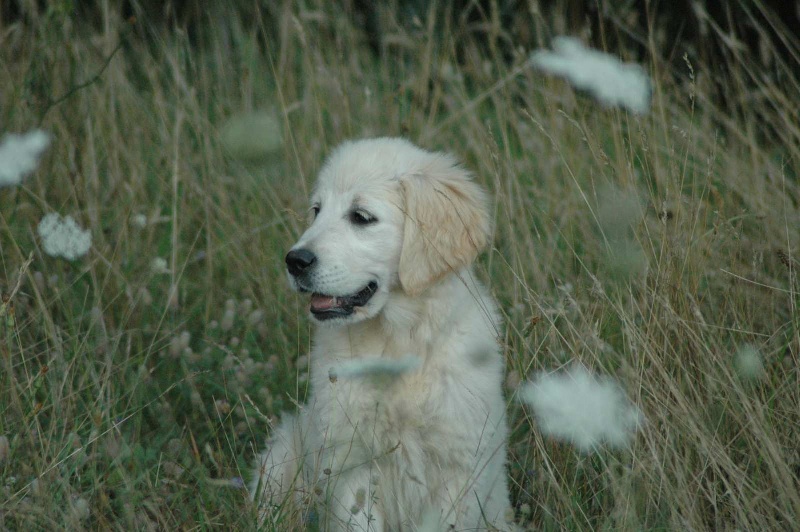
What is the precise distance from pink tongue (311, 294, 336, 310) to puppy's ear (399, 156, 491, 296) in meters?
0.23

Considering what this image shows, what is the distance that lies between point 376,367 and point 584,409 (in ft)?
2.27

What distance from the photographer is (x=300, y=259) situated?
270 cm

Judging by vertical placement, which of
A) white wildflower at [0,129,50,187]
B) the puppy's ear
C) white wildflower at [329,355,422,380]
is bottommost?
white wildflower at [329,355,422,380]

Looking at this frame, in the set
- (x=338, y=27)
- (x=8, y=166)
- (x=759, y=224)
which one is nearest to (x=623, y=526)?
(x=759, y=224)

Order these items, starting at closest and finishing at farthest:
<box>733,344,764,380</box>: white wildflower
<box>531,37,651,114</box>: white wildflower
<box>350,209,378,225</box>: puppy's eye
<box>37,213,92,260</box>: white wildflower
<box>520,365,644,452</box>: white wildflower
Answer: <box>520,365,644,452</box>: white wildflower < <box>733,344,764,380</box>: white wildflower < <box>531,37,651,114</box>: white wildflower < <box>350,209,378,225</box>: puppy's eye < <box>37,213,92,260</box>: white wildflower

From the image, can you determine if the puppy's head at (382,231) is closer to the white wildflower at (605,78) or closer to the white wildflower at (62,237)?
the white wildflower at (605,78)

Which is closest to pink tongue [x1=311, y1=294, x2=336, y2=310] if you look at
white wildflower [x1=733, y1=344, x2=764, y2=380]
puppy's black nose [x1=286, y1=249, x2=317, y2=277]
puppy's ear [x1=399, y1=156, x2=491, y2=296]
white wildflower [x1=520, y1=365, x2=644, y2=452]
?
puppy's black nose [x1=286, y1=249, x2=317, y2=277]

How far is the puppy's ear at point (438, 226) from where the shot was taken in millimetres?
2754

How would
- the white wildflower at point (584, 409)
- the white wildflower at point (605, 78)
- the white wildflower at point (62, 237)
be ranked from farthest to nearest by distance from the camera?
the white wildflower at point (62, 237), the white wildflower at point (605, 78), the white wildflower at point (584, 409)

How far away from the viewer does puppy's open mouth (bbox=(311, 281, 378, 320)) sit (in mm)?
2748

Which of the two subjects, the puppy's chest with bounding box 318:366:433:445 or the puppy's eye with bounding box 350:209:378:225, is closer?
the puppy's chest with bounding box 318:366:433:445

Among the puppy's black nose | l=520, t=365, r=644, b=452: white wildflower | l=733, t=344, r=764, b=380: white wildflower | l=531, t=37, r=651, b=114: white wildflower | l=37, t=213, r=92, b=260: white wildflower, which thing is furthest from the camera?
l=37, t=213, r=92, b=260: white wildflower

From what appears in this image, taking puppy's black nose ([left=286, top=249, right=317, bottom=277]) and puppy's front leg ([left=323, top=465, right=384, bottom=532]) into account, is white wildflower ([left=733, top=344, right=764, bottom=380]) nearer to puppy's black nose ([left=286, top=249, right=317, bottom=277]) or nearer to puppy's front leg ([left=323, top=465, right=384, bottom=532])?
puppy's front leg ([left=323, top=465, right=384, bottom=532])

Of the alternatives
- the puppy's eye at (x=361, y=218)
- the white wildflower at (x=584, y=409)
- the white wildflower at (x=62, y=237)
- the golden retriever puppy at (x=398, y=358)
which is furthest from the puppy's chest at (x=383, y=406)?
the white wildflower at (x=62, y=237)
